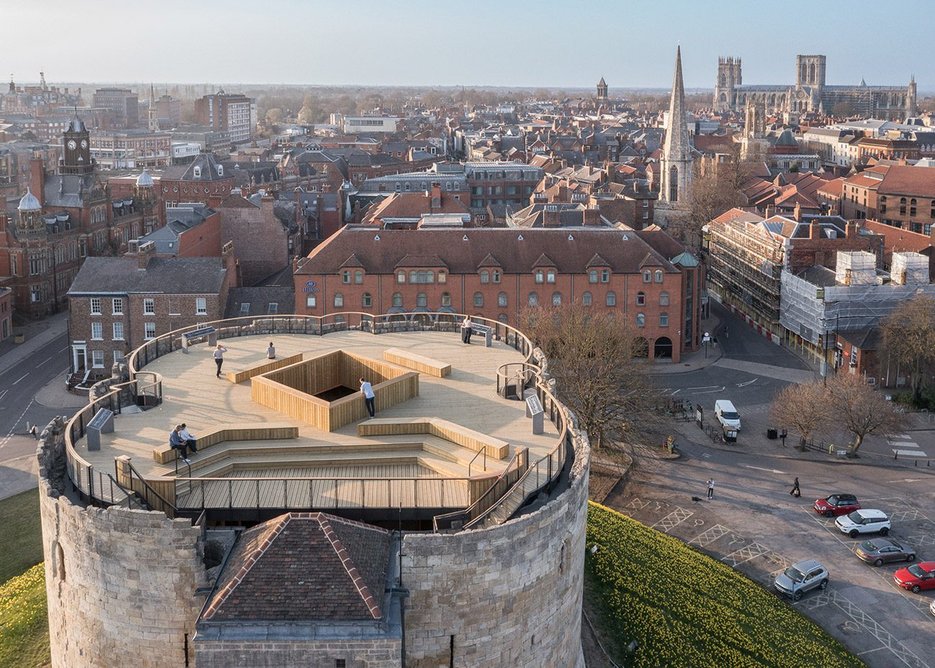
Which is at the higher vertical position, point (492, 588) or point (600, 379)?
point (492, 588)

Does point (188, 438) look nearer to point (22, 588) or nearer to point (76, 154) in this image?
point (22, 588)

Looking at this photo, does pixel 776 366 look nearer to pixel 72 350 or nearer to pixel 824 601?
pixel 824 601

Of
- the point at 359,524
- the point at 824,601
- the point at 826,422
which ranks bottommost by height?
the point at 824,601

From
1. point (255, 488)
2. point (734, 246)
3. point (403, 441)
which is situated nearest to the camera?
point (255, 488)

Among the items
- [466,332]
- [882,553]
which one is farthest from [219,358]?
[882,553]

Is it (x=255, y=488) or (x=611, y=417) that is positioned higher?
(x=255, y=488)

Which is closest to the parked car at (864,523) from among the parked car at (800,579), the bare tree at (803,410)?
the parked car at (800,579)

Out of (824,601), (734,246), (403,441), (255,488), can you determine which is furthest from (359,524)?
(734,246)

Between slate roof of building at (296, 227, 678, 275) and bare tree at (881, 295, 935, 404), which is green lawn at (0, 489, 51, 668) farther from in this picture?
bare tree at (881, 295, 935, 404)
